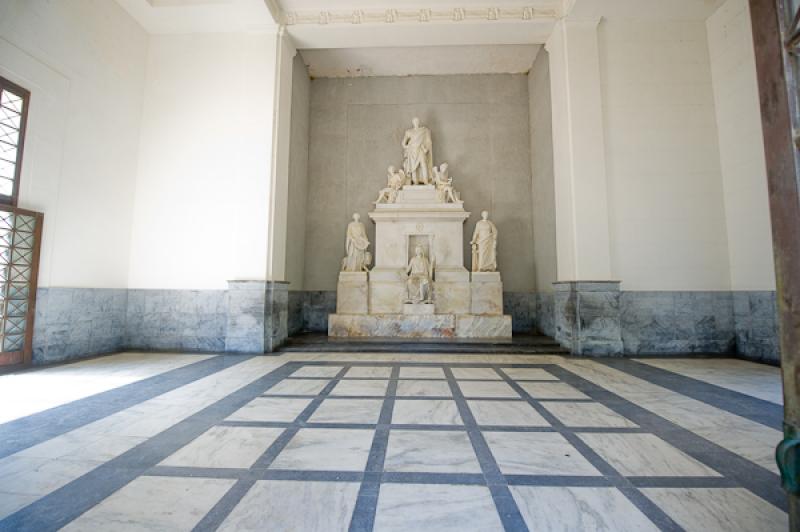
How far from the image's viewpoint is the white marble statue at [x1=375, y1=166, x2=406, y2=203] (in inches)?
287

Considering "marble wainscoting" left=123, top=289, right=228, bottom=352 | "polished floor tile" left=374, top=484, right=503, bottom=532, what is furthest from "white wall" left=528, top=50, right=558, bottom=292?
"marble wainscoting" left=123, top=289, right=228, bottom=352

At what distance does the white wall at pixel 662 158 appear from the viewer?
5.43 m

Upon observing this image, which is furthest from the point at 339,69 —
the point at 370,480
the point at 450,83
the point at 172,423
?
the point at 370,480

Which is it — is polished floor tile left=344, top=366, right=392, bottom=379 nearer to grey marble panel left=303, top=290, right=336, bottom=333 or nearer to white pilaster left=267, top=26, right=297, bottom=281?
white pilaster left=267, top=26, right=297, bottom=281

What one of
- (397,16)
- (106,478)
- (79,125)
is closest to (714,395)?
(106,478)

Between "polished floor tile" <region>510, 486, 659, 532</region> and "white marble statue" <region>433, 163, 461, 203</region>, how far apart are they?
6115 mm

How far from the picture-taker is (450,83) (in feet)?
26.9

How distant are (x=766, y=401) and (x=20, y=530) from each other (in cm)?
490

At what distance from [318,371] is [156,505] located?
253 cm

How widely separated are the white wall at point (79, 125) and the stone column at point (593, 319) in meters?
7.29

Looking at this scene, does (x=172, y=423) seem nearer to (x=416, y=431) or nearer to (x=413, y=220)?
(x=416, y=431)

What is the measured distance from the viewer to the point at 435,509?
1432 millimetres

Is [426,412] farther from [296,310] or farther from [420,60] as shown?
[420,60]

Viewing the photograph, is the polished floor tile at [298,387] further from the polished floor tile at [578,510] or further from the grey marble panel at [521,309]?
the grey marble panel at [521,309]
